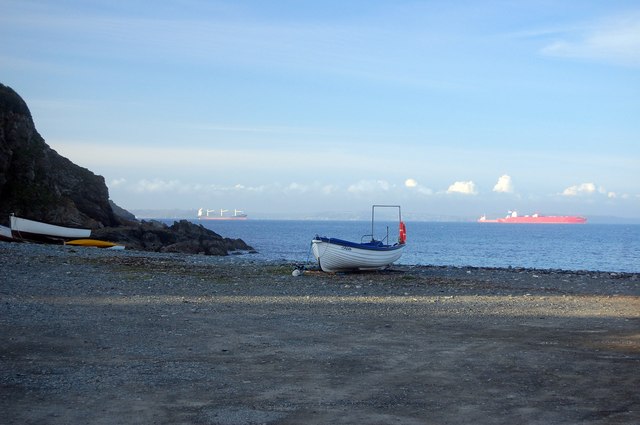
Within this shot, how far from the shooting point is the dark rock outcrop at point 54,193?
5588cm

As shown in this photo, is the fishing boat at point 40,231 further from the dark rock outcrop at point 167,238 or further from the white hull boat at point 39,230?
the dark rock outcrop at point 167,238

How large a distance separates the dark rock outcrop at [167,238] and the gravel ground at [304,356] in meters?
30.3

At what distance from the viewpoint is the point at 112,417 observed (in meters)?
8.47

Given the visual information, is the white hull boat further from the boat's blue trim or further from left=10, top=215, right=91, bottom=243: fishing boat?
the boat's blue trim

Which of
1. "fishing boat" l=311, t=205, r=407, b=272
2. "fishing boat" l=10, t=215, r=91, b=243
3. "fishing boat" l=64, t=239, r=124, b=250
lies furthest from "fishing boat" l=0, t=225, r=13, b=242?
"fishing boat" l=311, t=205, r=407, b=272

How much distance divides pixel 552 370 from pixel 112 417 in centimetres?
643

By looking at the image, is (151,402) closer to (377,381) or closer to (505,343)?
(377,381)

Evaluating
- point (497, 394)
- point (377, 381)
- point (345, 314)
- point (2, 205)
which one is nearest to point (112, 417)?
point (377, 381)

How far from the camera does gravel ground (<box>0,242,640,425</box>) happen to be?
352 inches

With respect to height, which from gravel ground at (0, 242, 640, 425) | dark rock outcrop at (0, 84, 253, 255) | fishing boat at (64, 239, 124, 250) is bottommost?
gravel ground at (0, 242, 640, 425)

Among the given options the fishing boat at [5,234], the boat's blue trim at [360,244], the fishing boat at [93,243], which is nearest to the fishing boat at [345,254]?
the boat's blue trim at [360,244]

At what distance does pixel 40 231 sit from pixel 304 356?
38.3m

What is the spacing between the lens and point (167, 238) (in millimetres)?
61000

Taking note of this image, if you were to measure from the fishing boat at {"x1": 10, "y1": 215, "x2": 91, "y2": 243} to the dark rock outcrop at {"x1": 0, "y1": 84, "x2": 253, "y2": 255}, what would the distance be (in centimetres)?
416
